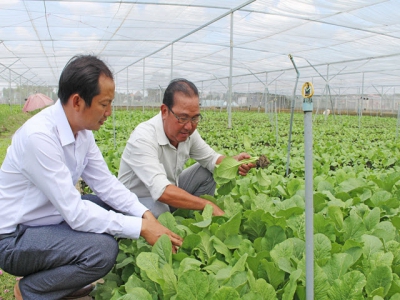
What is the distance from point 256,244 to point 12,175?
1.24 m

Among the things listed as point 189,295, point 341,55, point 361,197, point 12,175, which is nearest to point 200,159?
point 361,197

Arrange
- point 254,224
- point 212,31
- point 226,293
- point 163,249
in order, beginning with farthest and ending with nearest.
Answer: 1. point 212,31
2. point 254,224
3. point 163,249
4. point 226,293

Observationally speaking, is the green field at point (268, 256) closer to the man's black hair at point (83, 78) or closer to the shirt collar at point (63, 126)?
the shirt collar at point (63, 126)

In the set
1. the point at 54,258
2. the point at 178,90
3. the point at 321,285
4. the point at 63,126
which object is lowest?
the point at 54,258

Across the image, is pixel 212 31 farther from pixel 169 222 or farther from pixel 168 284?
pixel 168 284

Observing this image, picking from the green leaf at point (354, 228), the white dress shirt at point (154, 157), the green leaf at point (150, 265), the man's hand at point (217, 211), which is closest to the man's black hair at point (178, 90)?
the white dress shirt at point (154, 157)

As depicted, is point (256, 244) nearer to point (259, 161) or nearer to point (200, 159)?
point (259, 161)

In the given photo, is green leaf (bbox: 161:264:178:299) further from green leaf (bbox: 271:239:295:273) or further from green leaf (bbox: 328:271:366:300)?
green leaf (bbox: 328:271:366:300)

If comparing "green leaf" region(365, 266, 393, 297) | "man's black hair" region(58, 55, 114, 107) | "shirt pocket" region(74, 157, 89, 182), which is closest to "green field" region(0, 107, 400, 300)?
"green leaf" region(365, 266, 393, 297)

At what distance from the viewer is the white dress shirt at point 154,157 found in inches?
98.2

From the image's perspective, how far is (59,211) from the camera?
1.99 metres

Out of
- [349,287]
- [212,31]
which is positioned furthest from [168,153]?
[212,31]

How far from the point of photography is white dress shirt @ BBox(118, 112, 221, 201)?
8.18 ft

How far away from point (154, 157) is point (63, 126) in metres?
Result: 0.70
